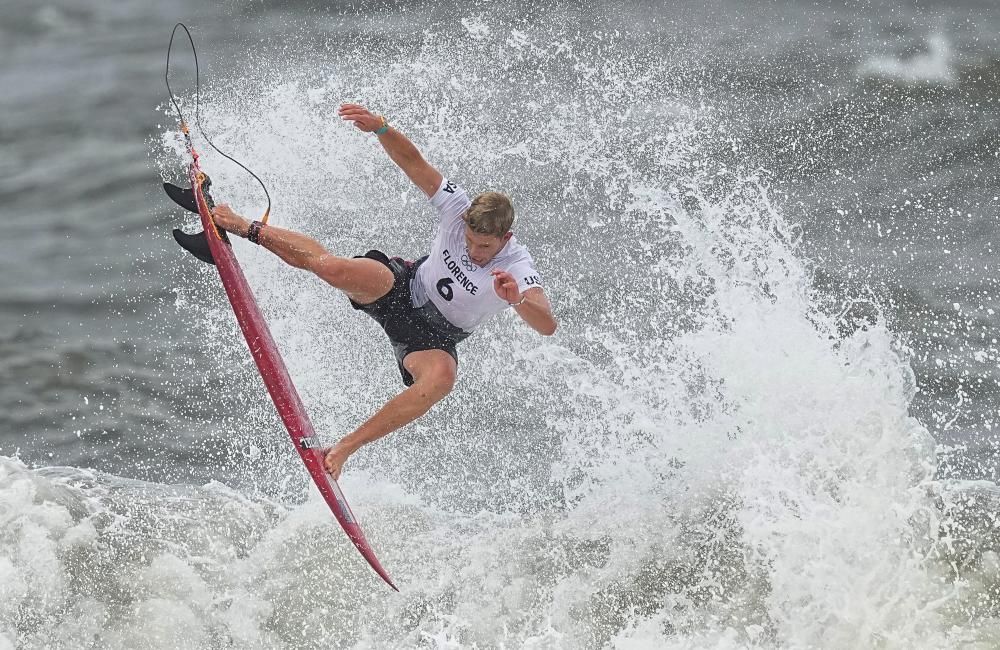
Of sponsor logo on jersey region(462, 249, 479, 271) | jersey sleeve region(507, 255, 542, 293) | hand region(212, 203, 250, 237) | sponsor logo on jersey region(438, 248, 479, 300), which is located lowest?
hand region(212, 203, 250, 237)

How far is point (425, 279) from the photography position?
6.03 m

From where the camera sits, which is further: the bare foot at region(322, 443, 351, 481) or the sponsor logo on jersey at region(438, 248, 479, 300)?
the sponsor logo on jersey at region(438, 248, 479, 300)

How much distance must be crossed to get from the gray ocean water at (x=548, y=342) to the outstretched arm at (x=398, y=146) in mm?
2107

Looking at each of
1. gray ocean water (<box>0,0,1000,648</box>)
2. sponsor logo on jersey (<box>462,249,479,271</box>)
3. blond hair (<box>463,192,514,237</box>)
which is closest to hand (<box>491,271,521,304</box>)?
blond hair (<box>463,192,514,237</box>)

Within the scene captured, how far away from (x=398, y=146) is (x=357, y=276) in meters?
0.70

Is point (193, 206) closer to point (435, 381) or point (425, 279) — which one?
point (425, 279)

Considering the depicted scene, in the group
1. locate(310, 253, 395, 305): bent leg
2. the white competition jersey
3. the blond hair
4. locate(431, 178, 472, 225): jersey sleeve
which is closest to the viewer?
the blond hair

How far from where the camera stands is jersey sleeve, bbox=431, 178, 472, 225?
5883 mm

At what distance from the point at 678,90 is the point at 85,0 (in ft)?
20.5

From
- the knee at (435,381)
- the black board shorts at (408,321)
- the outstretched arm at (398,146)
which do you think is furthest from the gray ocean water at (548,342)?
the outstretched arm at (398,146)

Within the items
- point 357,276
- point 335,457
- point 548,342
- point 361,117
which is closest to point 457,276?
point 357,276

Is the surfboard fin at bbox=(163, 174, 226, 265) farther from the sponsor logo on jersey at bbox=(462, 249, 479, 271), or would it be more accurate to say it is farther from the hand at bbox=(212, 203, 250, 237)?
the sponsor logo on jersey at bbox=(462, 249, 479, 271)

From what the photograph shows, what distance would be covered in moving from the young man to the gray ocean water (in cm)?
132

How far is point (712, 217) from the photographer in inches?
311
